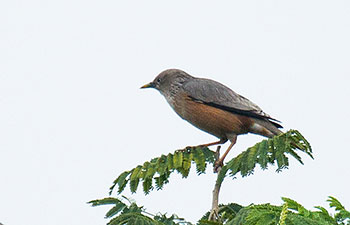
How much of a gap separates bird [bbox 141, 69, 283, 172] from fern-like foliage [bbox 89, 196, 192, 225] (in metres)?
3.13

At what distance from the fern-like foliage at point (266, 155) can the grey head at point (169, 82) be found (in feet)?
14.6

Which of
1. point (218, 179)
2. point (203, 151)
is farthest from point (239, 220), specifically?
point (203, 151)

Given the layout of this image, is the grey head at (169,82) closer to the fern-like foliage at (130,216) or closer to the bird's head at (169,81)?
the bird's head at (169,81)

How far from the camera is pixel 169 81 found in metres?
10.7

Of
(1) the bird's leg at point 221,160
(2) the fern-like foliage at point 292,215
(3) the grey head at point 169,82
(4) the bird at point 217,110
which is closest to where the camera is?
(2) the fern-like foliage at point 292,215

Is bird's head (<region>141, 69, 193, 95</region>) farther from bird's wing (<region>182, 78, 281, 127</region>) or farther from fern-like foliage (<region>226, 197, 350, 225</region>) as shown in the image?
fern-like foliage (<region>226, 197, 350, 225</region>)

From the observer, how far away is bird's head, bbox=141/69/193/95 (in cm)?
1056

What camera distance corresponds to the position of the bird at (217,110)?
950 centimetres

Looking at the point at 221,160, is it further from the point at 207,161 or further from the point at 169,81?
the point at 169,81

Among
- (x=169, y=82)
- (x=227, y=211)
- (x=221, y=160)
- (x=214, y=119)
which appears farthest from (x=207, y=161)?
(x=169, y=82)

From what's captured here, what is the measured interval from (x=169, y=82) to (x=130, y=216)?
5.23 m

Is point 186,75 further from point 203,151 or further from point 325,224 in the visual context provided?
point 325,224

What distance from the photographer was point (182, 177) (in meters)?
6.38

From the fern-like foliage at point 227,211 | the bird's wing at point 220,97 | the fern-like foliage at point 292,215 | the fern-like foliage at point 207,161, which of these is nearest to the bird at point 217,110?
the bird's wing at point 220,97
